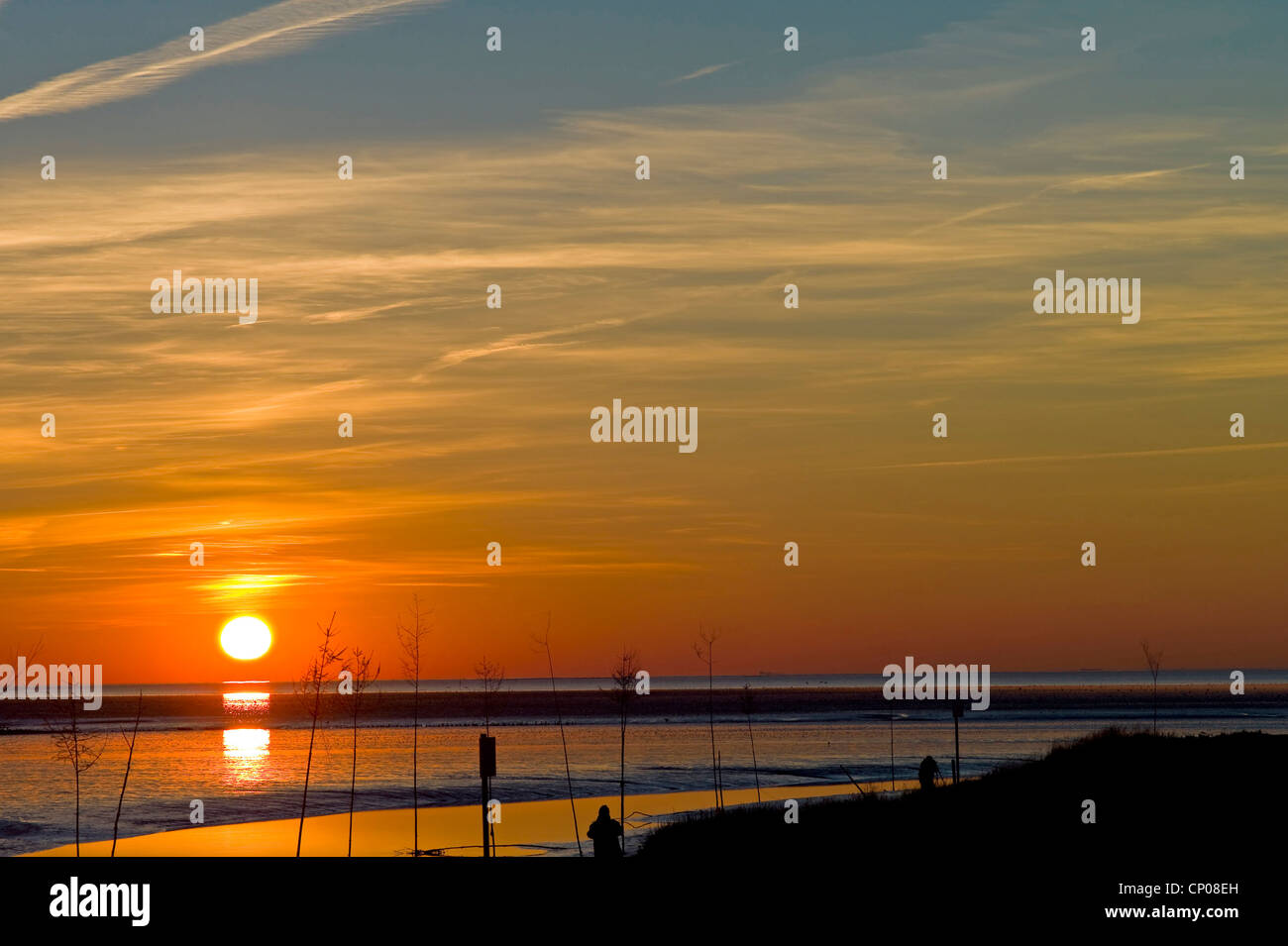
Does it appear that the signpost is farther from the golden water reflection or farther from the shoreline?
the shoreline

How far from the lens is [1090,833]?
28688mm

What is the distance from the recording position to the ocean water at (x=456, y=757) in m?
54.1

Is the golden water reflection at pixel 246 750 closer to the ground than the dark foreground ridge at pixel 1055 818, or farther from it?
closer to the ground

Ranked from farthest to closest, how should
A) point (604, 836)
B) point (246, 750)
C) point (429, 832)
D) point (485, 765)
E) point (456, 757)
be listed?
point (246, 750)
point (456, 757)
point (429, 832)
point (485, 765)
point (604, 836)

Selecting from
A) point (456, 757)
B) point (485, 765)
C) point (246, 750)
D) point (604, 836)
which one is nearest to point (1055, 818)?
point (604, 836)

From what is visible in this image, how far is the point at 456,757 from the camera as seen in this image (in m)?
75.3

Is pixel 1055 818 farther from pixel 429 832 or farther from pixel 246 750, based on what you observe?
pixel 246 750

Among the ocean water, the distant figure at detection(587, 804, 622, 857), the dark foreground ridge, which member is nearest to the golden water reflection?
the ocean water

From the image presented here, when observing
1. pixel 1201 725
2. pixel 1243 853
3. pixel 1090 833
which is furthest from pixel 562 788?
pixel 1201 725

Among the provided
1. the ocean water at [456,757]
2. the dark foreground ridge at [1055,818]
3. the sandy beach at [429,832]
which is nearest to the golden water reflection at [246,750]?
the ocean water at [456,757]

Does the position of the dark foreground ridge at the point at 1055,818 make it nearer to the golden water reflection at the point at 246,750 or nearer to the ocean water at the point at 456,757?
the ocean water at the point at 456,757

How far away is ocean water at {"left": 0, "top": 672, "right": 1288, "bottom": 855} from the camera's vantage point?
54125 mm

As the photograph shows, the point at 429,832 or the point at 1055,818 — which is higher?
the point at 1055,818
